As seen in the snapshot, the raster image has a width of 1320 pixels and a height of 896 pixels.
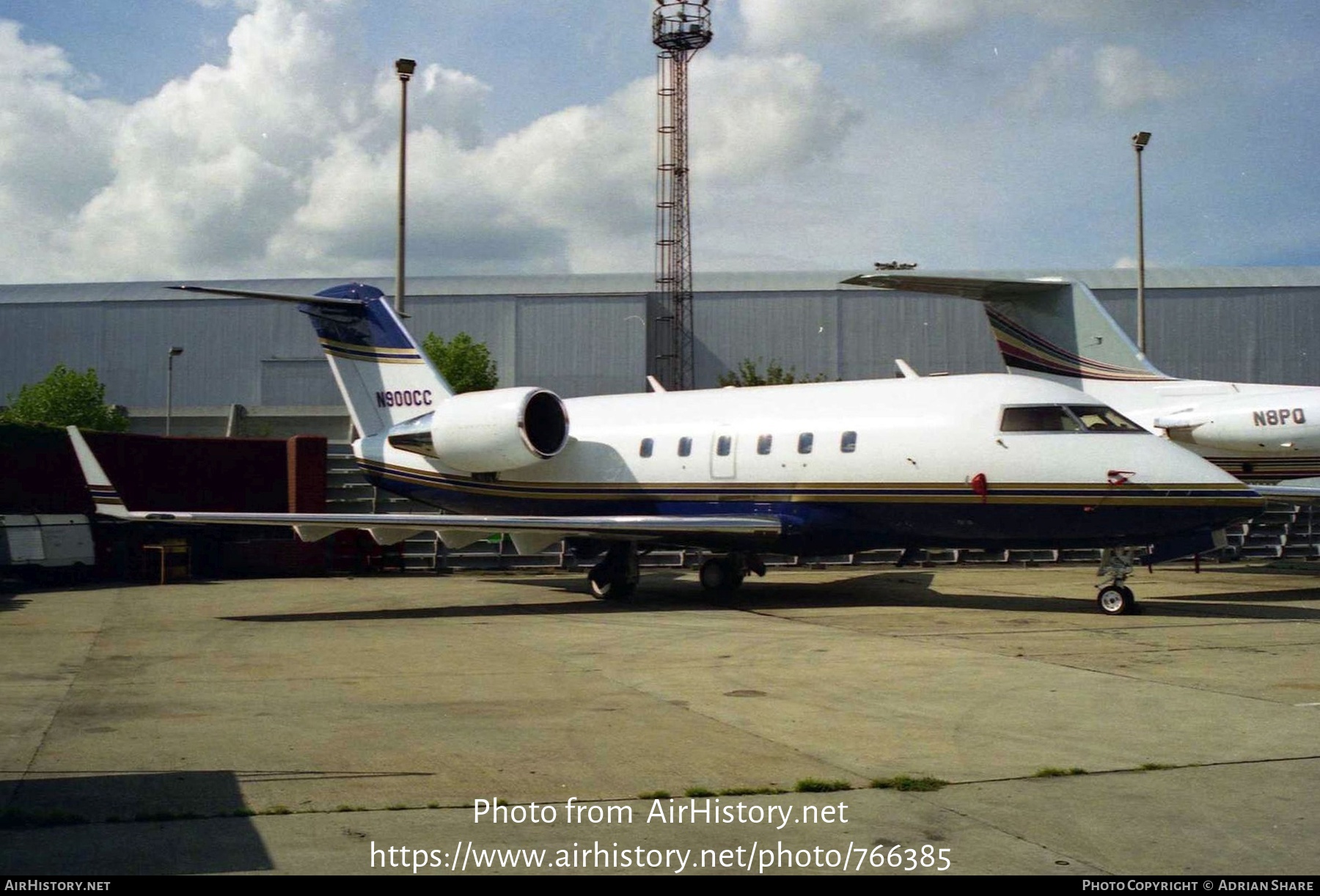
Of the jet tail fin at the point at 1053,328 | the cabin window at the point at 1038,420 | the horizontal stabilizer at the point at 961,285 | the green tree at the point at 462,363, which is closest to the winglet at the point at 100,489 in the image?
the horizontal stabilizer at the point at 961,285

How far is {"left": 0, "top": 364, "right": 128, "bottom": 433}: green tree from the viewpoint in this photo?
5744cm

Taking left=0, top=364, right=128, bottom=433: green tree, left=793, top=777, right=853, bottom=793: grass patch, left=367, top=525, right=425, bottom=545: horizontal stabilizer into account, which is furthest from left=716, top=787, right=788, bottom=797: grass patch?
left=0, top=364, right=128, bottom=433: green tree

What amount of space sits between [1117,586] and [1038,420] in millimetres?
2254

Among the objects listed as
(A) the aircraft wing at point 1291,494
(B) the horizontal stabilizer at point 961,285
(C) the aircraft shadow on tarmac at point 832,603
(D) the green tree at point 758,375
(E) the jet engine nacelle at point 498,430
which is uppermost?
(D) the green tree at point 758,375

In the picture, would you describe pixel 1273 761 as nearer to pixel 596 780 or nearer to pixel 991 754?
pixel 991 754

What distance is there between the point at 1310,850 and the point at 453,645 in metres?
9.05

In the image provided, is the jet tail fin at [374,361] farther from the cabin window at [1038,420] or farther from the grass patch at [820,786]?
the grass patch at [820,786]

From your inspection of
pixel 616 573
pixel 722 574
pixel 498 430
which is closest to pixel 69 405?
pixel 498 430

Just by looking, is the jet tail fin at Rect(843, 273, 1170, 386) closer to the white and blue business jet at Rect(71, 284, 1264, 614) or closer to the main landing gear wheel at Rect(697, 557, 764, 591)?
the white and blue business jet at Rect(71, 284, 1264, 614)

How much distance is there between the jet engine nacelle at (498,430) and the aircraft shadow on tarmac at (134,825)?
12494 millimetres

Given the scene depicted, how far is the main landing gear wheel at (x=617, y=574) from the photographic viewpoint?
723 inches

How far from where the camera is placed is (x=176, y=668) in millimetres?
10984

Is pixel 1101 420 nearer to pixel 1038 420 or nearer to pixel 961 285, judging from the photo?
pixel 1038 420

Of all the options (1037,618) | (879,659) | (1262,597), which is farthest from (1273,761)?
(1262,597)
